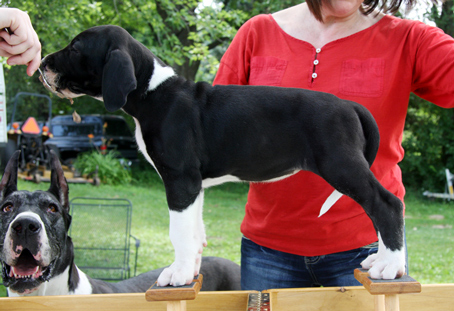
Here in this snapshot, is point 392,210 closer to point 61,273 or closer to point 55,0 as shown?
point 61,273

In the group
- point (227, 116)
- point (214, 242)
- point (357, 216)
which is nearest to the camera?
point (227, 116)

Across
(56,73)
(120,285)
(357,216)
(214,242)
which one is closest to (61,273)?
(120,285)

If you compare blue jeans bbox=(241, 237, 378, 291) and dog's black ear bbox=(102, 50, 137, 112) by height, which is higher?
dog's black ear bbox=(102, 50, 137, 112)

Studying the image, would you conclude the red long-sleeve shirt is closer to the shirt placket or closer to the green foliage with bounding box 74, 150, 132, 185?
the shirt placket

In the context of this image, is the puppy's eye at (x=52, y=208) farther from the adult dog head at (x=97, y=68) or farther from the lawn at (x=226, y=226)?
the lawn at (x=226, y=226)

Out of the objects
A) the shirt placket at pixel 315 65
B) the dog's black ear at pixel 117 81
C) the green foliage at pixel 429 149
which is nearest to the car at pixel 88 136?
the green foliage at pixel 429 149

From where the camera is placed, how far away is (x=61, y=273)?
214 cm

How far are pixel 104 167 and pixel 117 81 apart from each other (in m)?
11.1

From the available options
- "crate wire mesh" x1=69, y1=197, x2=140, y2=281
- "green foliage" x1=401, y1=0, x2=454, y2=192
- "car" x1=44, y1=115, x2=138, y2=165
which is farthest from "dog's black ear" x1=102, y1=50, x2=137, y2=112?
"green foliage" x1=401, y1=0, x2=454, y2=192

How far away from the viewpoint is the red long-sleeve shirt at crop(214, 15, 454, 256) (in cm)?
179

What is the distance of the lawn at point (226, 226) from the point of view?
260 inches

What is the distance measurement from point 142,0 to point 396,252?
671cm

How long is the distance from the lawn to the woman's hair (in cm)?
494

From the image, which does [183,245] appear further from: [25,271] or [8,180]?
[8,180]
